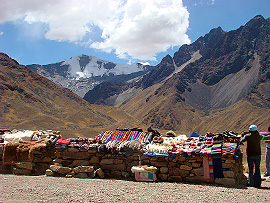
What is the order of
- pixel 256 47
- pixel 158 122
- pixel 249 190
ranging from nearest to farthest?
pixel 249 190 < pixel 158 122 < pixel 256 47

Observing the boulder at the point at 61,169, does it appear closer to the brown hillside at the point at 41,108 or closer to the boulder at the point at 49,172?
the boulder at the point at 49,172

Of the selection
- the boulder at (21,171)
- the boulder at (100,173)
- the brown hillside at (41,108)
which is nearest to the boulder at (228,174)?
the boulder at (100,173)

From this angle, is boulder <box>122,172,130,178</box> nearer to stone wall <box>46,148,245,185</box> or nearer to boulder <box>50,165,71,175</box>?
stone wall <box>46,148,245,185</box>

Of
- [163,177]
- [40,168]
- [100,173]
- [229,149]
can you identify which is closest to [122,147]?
[100,173]

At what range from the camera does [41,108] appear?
3214 inches

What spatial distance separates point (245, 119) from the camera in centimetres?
8500

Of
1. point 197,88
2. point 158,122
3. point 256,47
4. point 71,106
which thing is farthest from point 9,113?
point 256,47

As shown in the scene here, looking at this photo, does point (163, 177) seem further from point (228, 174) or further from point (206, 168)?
point (228, 174)

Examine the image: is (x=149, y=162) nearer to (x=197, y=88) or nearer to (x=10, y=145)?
(x=10, y=145)

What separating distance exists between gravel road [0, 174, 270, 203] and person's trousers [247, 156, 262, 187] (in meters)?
0.27

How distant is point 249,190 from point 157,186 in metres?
2.80

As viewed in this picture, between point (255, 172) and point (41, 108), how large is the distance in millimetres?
79564

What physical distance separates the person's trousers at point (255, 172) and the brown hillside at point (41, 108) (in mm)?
46091

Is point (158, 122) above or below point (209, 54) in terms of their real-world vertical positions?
below
